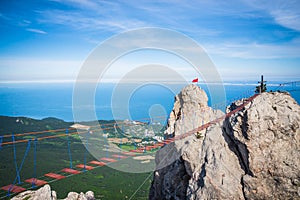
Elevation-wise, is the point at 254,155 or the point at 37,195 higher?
the point at 254,155

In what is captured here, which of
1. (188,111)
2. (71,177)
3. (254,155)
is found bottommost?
(71,177)

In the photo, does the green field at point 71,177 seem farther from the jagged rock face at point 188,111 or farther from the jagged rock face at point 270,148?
the jagged rock face at point 270,148

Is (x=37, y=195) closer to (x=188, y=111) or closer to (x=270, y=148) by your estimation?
(x=188, y=111)

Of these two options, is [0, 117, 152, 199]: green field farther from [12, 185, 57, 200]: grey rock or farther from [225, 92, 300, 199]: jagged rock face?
[225, 92, 300, 199]: jagged rock face

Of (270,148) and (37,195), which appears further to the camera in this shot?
(37,195)

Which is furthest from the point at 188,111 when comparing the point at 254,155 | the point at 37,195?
the point at 37,195

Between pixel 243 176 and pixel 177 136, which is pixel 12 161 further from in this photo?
pixel 243 176

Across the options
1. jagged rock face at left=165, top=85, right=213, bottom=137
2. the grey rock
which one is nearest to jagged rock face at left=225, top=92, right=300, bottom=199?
jagged rock face at left=165, top=85, right=213, bottom=137

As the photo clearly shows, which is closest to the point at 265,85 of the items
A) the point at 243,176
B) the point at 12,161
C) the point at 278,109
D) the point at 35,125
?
the point at 278,109
